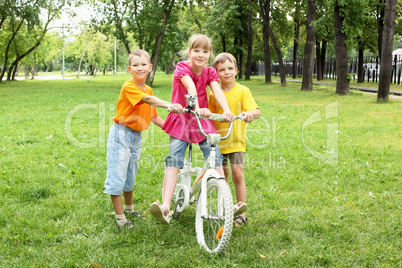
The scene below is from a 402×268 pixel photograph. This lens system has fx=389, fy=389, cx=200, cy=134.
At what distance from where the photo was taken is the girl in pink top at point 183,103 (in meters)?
3.65

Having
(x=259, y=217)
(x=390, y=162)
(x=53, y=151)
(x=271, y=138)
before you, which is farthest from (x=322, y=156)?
(x=53, y=151)

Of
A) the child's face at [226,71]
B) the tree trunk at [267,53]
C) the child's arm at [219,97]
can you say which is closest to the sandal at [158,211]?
the child's arm at [219,97]

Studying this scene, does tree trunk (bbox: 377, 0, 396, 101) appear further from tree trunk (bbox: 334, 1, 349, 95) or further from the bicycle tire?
the bicycle tire

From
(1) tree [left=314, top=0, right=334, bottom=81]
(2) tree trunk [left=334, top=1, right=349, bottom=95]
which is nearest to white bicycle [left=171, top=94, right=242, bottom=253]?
(2) tree trunk [left=334, top=1, right=349, bottom=95]

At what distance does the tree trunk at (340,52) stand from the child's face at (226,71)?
1560 centimetres

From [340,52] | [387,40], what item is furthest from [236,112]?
[340,52]

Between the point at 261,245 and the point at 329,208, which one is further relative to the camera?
the point at 329,208

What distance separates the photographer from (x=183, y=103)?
12.7 feet

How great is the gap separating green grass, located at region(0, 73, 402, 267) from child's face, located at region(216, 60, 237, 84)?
1.55 metres

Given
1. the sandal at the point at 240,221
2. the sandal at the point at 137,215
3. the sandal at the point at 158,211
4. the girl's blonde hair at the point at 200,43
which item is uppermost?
the girl's blonde hair at the point at 200,43

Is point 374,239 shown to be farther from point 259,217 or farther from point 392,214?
point 259,217

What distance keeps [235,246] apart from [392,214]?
1915 millimetres

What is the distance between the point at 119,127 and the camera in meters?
3.98

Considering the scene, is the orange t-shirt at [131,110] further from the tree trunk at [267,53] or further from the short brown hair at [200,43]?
the tree trunk at [267,53]
